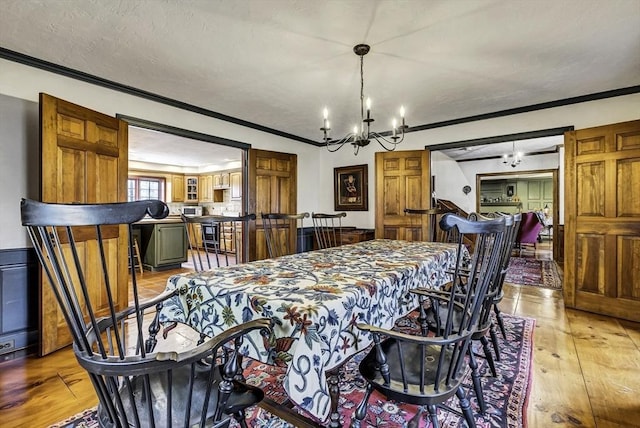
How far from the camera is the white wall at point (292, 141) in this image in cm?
241

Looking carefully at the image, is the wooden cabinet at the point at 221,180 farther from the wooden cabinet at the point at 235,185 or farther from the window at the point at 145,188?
the window at the point at 145,188

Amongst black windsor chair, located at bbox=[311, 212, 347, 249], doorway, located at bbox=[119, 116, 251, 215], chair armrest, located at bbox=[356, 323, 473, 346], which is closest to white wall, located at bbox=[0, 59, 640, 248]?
black windsor chair, located at bbox=[311, 212, 347, 249]

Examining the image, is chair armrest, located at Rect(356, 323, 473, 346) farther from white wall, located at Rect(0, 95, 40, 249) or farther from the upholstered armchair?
the upholstered armchair

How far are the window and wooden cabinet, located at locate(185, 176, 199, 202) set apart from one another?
61cm

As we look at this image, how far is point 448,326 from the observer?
1100 millimetres

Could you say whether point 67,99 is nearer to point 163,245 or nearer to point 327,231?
point 327,231

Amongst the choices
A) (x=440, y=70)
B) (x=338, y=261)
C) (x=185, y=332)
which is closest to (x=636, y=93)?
(x=440, y=70)

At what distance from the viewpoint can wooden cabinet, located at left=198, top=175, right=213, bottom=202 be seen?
8164mm

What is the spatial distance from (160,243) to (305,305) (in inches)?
202

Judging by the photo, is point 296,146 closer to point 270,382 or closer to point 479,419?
point 270,382

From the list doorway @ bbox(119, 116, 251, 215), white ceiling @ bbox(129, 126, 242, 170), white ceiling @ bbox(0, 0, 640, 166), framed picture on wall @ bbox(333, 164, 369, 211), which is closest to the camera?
white ceiling @ bbox(0, 0, 640, 166)

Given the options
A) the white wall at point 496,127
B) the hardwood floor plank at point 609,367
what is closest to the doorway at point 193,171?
the white wall at point 496,127

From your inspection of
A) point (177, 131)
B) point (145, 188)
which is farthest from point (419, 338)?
point (145, 188)

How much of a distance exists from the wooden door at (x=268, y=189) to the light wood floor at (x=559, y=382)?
2332 millimetres
